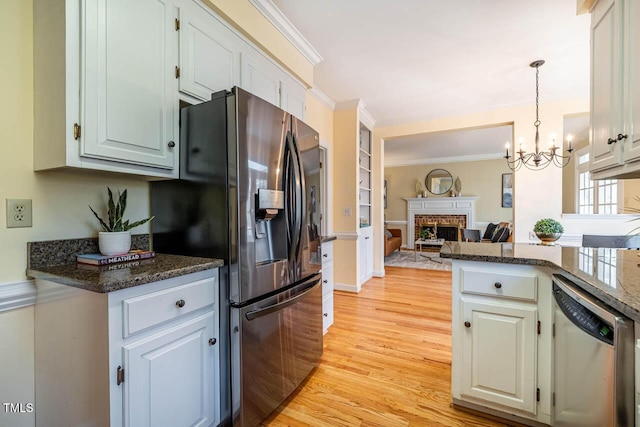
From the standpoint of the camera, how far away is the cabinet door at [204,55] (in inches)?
60.8

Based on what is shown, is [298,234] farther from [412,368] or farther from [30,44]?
[30,44]

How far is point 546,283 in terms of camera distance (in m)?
1.42

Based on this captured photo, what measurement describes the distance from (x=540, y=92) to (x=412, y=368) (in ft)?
12.1

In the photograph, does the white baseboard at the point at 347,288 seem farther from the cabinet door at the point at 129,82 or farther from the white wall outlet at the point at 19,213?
the white wall outlet at the point at 19,213

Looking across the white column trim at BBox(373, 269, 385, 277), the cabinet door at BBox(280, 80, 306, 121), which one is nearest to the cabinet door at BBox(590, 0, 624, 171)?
the cabinet door at BBox(280, 80, 306, 121)

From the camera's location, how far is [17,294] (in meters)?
1.19

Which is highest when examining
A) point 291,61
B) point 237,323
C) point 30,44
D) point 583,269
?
point 291,61

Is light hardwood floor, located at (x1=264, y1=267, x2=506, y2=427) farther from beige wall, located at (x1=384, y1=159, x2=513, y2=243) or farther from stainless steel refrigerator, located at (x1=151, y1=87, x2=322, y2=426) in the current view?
beige wall, located at (x1=384, y1=159, x2=513, y2=243)

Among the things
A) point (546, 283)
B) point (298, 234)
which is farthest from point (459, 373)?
point (298, 234)

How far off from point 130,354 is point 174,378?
0.80 ft

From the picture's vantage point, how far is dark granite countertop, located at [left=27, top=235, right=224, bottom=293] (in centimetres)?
101

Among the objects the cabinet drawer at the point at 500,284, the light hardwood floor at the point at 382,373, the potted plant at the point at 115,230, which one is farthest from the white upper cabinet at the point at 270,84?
the light hardwood floor at the point at 382,373

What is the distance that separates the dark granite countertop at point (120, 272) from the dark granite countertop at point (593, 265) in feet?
4.46

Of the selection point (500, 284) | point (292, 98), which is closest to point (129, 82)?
point (292, 98)
